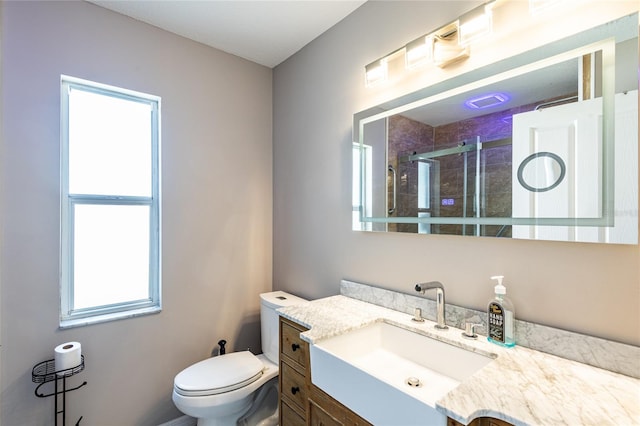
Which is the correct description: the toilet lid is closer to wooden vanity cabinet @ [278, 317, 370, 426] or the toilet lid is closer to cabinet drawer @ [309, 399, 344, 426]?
wooden vanity cabinet @ [278, 317, 370, 426]

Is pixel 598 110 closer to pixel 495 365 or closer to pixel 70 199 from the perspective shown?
pixel 495 365

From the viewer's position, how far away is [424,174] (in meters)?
1.42

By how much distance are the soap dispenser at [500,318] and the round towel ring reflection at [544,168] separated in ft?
1.15

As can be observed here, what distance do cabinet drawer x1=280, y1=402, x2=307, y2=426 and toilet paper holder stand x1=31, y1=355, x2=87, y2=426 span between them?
42.0 inches

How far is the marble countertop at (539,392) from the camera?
70cm

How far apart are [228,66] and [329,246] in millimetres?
1544

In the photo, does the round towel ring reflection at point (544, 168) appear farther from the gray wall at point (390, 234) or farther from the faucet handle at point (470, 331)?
the faucet handle at point (470, 331)

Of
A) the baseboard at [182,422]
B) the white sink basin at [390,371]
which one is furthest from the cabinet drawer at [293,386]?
the baseboard at [182,422]

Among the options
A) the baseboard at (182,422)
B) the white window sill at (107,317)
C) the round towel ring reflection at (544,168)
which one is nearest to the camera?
the round towel ring reflection at (544,168)

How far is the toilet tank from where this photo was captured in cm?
197

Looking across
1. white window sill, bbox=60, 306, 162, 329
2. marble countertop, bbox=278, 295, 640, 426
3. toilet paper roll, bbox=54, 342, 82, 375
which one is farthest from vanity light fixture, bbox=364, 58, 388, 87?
toilet paper roll, bbox=54, 342, 82, 375

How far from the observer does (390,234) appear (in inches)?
61.6

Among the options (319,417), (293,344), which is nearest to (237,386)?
(293,344)

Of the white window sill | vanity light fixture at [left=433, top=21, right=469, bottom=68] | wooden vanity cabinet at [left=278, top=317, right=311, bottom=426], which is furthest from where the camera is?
the white window sill
